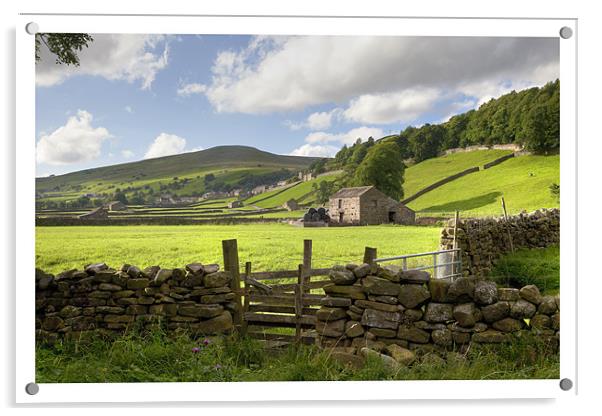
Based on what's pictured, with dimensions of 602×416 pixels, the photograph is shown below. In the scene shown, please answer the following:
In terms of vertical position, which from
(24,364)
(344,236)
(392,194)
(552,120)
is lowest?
(24,364)

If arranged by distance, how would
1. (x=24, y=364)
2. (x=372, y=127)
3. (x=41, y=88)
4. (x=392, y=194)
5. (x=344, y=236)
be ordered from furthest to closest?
1. (x=344, y=236)
2. (x=392, y=194)
3. (x=372, y=127)
4. (x=41, y=88)
5. (x=24, y=364)

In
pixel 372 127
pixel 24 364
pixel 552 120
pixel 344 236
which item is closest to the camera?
pixel 24 364

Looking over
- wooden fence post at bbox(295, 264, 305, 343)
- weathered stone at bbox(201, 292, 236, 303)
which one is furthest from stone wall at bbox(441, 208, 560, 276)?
weathered stone at bbox(201, 292, 236, 303)

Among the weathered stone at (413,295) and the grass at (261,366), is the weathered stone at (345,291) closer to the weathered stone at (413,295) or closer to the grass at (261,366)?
the weathered stone at (413,295)

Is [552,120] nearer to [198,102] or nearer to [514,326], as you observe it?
[514,326]

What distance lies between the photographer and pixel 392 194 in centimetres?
696

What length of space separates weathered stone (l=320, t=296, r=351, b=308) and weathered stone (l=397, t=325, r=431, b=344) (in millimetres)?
530

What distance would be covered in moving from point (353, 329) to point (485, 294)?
3.92 ft

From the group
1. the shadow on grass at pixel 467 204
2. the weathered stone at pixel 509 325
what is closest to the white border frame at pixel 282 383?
the weathered stone at pixel 509 325

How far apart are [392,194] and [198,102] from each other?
3196mm

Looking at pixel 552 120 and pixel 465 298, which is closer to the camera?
pixel 465 298

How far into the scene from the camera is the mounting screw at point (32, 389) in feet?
12.4
